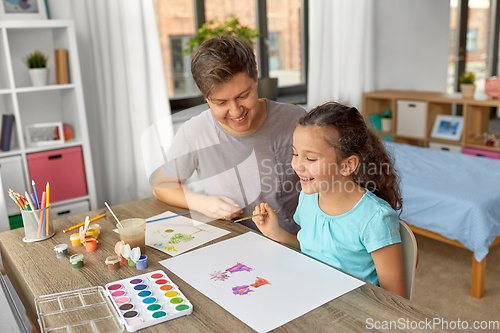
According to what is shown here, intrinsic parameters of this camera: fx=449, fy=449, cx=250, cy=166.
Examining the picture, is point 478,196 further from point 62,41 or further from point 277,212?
point 62,41

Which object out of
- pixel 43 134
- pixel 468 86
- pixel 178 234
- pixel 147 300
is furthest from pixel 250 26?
pixel 147 300

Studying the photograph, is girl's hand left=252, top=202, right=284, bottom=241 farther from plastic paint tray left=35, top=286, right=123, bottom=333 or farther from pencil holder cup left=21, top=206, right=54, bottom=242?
pencil holder cup left=21, top=206, right=54, bottom=242

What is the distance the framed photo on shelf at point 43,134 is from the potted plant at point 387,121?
2.65m

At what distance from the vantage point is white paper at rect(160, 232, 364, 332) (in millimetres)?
878

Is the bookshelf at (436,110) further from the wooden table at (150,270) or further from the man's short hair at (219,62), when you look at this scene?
the wooden table at (150,270)

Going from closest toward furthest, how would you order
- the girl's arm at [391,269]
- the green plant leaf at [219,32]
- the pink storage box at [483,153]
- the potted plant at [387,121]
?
the girl's arm at [391,269] < the green plant leaf at [219,32] < the pink storage box at [483,153] < the potted plant at [387,121]

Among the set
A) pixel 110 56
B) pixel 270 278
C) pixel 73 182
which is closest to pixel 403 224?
pixel 270 278

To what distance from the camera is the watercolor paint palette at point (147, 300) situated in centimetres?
86

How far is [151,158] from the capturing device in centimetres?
143

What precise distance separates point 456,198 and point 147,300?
1.73 meters

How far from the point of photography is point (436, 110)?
365cm

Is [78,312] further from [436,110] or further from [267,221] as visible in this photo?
[436,110]

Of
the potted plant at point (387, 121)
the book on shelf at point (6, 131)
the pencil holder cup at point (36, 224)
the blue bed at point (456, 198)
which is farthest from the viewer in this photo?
the potted plant at point (387, 121)

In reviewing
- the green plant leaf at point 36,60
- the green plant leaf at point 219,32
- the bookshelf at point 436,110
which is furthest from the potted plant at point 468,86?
the green plant leaf at point 36,60
